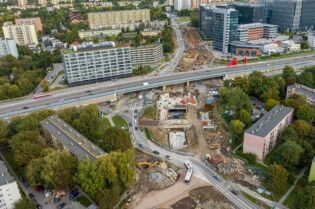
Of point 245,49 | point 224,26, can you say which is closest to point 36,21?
point 224,26

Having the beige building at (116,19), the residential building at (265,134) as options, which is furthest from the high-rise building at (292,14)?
the residential building at (265,134)

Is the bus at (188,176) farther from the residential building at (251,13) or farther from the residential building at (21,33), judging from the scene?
the residential building at (21,33)

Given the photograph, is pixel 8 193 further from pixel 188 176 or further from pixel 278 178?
pixel 278 178

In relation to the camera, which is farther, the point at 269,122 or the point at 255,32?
the point at 255,32

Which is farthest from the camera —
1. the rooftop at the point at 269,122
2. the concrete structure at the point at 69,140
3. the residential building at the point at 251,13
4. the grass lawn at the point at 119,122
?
the residential building at the point at 251,13

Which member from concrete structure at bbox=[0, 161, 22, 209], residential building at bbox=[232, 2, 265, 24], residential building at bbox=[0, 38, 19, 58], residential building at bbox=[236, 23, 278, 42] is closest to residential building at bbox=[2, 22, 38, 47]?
residential building at bbox=[0, 38, 19, 58]

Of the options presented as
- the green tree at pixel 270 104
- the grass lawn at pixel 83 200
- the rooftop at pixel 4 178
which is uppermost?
the rooftop at pixel 4 178
